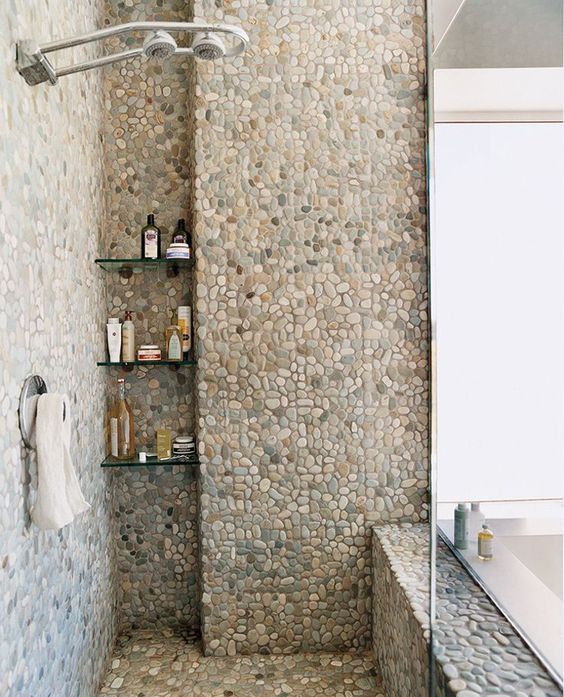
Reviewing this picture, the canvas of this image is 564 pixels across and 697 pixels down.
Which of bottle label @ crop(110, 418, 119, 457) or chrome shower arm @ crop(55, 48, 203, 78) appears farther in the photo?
bottle label @ crop(110, 418, 119, 457)

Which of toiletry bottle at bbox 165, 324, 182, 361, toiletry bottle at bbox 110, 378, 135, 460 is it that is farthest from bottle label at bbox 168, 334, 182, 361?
toiletry bottle at bbox 110, 378, 135, 460

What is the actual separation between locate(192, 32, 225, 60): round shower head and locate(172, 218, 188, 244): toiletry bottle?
77cm

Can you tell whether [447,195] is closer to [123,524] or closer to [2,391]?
[2,391]

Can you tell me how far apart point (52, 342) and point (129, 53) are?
79 cm

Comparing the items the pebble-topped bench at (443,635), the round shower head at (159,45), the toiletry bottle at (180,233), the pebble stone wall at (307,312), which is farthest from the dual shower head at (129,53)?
the pebble-topped bench at (443,635)

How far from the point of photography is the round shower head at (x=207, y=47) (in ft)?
4.87

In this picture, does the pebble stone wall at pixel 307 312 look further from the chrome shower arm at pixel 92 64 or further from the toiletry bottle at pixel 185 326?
the chrome shower arm at pixel 92 64

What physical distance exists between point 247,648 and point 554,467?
65.3 inches

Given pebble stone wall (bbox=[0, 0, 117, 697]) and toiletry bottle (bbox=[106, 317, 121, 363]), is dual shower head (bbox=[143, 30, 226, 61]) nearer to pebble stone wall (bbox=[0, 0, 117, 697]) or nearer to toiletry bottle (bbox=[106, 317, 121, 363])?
pebble stone wall (bbox=[0, 0, 117, 697])

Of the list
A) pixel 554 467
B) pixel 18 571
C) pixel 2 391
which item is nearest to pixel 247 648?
pixel 18 571

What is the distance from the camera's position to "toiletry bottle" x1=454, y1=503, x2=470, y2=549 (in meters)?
1.29

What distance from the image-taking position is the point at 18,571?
131cm

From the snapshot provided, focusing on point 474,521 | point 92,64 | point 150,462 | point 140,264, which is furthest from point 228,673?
point 92,64

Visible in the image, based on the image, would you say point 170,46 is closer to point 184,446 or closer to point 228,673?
point 184,446
